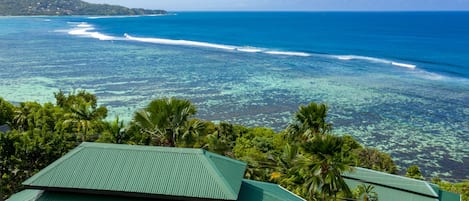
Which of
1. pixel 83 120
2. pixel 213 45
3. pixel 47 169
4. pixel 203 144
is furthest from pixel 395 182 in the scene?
pixel 213 45

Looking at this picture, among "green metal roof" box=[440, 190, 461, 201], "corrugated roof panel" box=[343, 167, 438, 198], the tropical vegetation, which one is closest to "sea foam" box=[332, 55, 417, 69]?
the tropical vegetation

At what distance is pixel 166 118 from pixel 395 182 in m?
14.8

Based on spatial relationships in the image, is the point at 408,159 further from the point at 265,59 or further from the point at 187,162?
the point at 265,59

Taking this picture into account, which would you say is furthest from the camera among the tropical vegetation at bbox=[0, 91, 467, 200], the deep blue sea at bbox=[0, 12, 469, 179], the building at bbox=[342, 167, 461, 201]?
the deep blue sea at bbox=[0, 12, 469, 179]

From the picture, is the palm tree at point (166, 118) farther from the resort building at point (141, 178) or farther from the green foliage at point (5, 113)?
the green foliage at point (5, 113)

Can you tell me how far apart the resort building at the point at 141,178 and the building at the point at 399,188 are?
8.90 metres

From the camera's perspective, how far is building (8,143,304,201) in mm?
20062

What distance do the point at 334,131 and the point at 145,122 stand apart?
32.7 metres

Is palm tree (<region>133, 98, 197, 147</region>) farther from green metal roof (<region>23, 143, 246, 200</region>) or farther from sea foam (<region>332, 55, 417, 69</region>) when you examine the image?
sea foam (<region>332, 55, 417, 69</region>)

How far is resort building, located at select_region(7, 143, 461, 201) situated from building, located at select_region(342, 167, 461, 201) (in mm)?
8896

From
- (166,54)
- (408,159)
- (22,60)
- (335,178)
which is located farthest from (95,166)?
(166,54)

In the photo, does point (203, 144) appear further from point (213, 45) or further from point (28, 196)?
point (213, 45)

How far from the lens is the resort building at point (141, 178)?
65.8 ft

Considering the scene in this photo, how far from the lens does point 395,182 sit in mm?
30047
